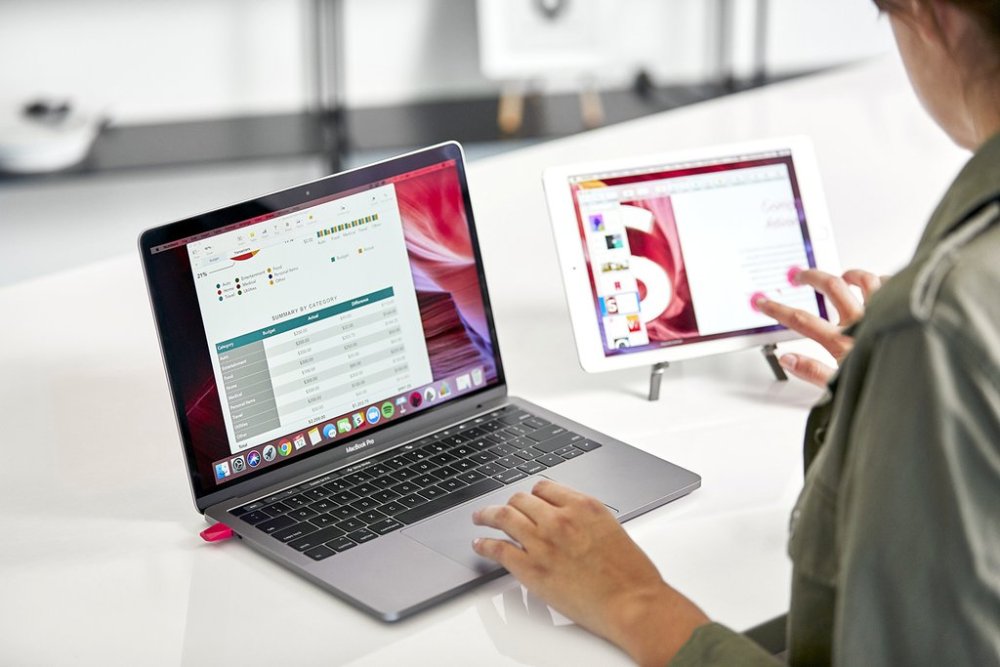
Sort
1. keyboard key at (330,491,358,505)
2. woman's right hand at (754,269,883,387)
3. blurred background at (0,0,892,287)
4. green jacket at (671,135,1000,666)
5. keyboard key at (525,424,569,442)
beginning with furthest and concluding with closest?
1. blurred background at (0,0,892,287)
2. woman's right hand at (754,269,883,387)
3. keyboard key at (525,424,569,442)
4. keyboard key at (330,491,358,505)
5. green jacket at (671,135,1000,666)

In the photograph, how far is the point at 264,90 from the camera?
129 inches

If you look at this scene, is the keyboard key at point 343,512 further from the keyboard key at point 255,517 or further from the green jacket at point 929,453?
the green jacket at point 929,453

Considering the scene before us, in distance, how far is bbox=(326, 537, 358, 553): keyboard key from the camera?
97cm

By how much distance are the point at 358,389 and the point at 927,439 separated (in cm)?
63

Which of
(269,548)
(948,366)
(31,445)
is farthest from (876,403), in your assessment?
(31,445)

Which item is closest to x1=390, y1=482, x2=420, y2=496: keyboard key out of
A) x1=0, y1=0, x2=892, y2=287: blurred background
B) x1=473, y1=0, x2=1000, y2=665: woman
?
x1=473, y1=0, x2=1000, y2=665: woman

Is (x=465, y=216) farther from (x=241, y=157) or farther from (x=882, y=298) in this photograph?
(x=241, y=157)

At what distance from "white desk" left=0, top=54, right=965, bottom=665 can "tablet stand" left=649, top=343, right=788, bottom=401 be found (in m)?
0.01

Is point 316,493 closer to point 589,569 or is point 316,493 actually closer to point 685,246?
point 589,569

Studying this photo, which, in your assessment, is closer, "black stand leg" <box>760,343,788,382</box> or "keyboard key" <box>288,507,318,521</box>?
"keyboard key" <box>288,507,318,521</box>

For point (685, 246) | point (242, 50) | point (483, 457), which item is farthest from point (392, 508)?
point (242, 50)

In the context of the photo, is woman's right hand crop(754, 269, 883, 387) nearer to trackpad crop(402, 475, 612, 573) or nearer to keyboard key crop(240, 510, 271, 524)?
trackpad crop(402, 475, 612, 573)

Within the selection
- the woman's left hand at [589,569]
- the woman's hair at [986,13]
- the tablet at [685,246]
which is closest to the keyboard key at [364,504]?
the woman's left hand at [589,569]

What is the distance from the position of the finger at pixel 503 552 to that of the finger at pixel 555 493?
0.06m
